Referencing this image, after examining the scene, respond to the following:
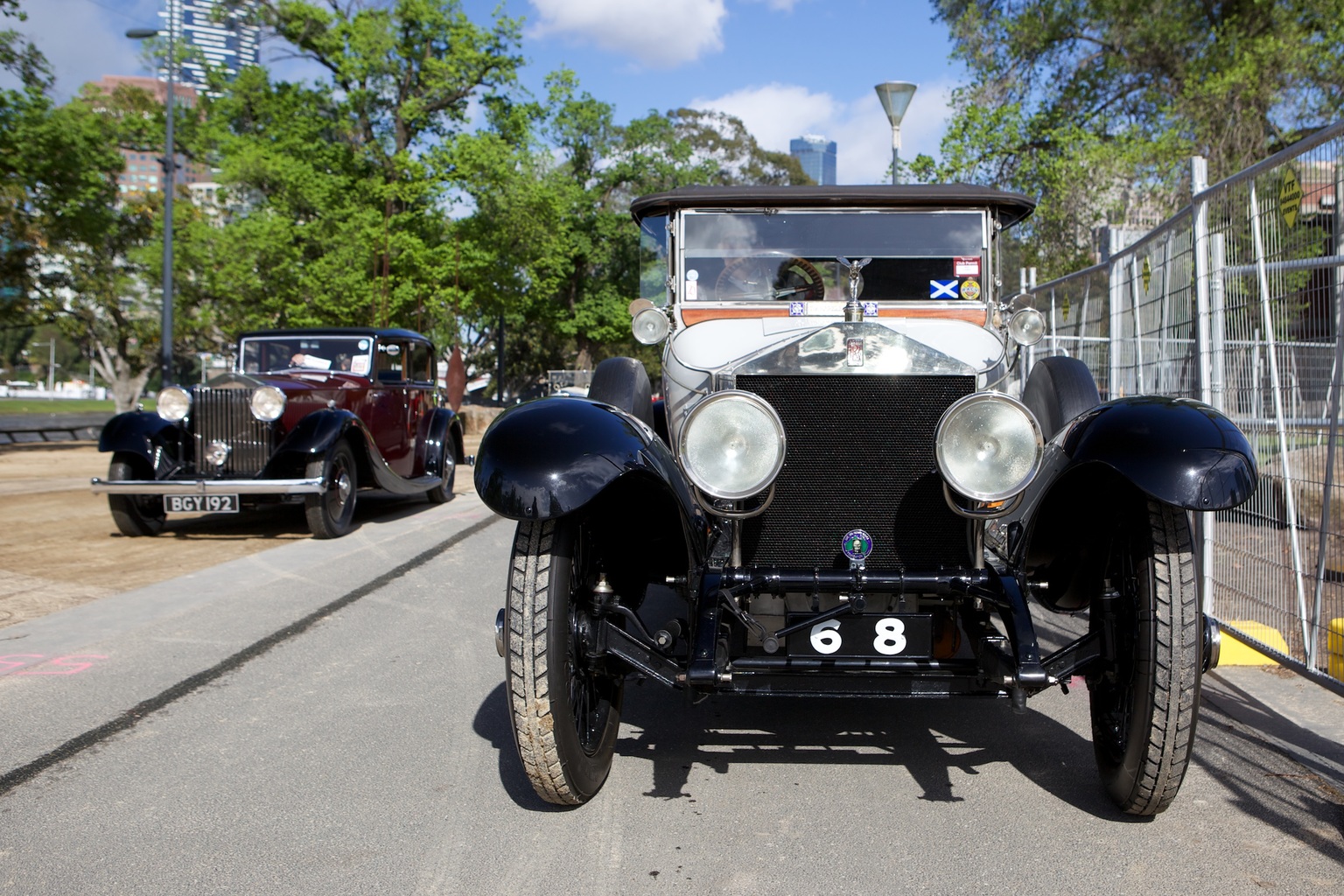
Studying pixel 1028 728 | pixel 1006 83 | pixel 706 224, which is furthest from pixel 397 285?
pixel 1028 728

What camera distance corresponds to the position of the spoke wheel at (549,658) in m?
3.00

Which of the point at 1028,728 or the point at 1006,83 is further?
the point at 1006,83

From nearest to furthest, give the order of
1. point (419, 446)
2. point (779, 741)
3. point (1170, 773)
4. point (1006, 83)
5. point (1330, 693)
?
point (1170, 773)
point (779, 741)
point (1330, 693)
point (419, 446)
point (1006, 83)

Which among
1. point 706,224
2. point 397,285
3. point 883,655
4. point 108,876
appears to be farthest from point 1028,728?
point 397,285

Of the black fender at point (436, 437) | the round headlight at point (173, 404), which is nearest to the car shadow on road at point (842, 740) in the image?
the round headlight at point (173, 404)

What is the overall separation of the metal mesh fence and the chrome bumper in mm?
6464

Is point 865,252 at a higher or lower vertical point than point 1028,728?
higher

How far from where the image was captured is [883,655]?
3113mm

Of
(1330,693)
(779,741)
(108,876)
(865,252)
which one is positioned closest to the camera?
(108,876)

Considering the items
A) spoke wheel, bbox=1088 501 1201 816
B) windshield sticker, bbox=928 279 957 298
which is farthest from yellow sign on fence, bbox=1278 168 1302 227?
spoke wheel, bbox=1088 501 1201 816

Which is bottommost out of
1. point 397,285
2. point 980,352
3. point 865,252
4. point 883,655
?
point 883,655

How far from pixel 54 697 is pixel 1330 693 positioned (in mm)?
5278

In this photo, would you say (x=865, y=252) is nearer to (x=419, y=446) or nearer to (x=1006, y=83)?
(x=419, y=446)

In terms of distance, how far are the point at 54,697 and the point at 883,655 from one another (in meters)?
3.47
